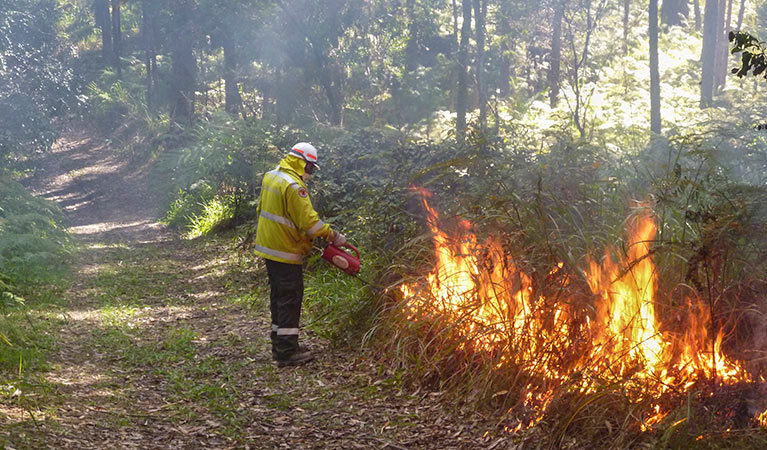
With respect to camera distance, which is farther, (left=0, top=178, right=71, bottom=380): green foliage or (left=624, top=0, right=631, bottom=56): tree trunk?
(left=624, top=0, right=631, bottom=56): tree trunk

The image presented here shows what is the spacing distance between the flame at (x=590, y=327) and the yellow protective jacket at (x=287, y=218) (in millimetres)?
1469

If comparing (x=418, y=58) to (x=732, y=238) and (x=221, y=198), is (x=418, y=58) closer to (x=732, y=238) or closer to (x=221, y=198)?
(x=221, y=198)

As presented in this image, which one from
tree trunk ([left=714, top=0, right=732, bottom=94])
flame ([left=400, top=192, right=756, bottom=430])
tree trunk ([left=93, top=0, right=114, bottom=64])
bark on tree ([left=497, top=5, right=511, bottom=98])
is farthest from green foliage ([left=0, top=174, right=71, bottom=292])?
tree trunk ([left=93, top=0, right=114, bottom=64])

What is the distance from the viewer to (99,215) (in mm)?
21906

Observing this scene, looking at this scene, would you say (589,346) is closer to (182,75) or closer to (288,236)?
(288,236)

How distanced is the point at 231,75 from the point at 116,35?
32.6ft

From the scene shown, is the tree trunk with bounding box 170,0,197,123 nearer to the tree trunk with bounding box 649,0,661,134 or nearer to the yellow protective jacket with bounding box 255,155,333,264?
the tree trunk with bounding box 649,0,661,134

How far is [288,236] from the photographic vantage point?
7270 mm

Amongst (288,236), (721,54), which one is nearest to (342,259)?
(288,236)

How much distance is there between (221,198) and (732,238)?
13.8m

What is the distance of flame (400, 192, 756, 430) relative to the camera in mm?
4645

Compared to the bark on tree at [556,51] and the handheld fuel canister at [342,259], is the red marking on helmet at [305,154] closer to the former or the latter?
the handheld fuel canister at [342,259]

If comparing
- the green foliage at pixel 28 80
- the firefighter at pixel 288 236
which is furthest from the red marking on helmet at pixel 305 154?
the green foliage at pixel 28 80

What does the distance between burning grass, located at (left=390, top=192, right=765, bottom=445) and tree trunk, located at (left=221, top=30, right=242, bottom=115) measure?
74.2 feet
